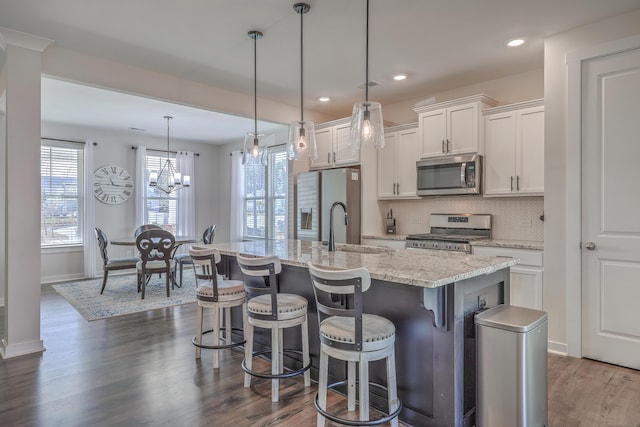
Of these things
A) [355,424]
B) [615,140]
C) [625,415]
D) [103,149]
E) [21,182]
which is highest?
[103,149]

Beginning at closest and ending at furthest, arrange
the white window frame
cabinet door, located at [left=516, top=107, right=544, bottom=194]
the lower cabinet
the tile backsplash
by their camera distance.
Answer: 1. cabinet door, located at [left=516, top=107, right=544, bottom=194]
2. the tile backsplash
3. the lower cabinet
4. the white window frame

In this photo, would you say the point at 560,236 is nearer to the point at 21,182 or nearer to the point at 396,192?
the point at 396,192

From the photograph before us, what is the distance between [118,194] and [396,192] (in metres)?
5.27

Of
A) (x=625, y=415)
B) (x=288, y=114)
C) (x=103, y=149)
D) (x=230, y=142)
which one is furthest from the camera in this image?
(x=230, y=142)

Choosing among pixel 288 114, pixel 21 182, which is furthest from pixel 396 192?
pixel 21 182

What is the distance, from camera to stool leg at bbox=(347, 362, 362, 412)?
209 centimetres

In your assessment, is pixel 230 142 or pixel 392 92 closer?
pixel 392 92

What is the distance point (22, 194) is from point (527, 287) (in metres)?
4.39

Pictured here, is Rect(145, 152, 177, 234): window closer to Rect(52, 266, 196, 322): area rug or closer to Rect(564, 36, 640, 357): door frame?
Rect(52, 266, 196, 322): area rug

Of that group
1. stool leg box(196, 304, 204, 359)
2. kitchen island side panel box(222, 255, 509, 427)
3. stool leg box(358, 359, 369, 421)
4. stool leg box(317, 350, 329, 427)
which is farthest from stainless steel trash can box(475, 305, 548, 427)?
stool leg box(196, 304, 204, 359)

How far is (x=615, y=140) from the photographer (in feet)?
9.46

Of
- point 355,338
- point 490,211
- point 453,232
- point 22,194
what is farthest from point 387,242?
point 22,194

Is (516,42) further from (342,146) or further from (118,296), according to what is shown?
(118,296)

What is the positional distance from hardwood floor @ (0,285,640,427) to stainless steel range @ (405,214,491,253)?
125 centimetres
